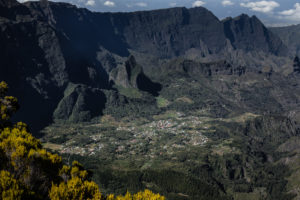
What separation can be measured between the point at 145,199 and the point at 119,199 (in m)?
4.27

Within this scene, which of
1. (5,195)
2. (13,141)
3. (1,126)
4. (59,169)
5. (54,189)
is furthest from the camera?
(1,126)

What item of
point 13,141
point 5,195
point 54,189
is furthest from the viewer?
point 13,141

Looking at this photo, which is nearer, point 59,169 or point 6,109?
point 59,169

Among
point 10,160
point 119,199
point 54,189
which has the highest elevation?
point 10,160

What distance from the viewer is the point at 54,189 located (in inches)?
1510

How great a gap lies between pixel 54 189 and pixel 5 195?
22.2 feet

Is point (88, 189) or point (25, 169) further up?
point (25, 169)

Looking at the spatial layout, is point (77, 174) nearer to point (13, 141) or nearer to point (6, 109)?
point (13, 141)

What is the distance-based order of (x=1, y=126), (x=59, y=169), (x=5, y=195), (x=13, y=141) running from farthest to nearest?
(x=1, y=126) → (x=59, y=169) → (x=13, y=141) → (x=5, y=195)

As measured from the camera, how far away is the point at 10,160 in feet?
139

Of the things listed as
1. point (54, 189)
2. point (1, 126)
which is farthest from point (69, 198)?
point (1, 126)

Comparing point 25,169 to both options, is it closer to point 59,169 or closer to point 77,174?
point 59,169

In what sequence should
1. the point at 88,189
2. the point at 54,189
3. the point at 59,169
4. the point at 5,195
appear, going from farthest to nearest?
the point at 59,169
the point at 88,189
the point at 54,189
the point at 5,195

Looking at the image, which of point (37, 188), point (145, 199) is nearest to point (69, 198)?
point (37, 188)
